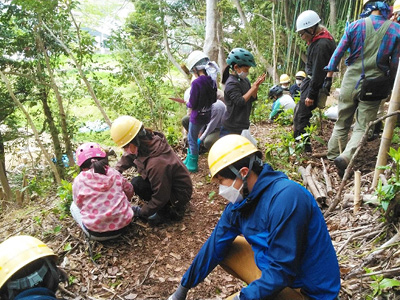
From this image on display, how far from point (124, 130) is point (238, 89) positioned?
6.38ft

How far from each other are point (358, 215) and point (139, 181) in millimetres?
2762

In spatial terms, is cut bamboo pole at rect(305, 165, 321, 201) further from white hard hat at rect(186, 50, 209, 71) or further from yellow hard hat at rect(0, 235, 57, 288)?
yellow hard hat at rect(0, 235, 57, 288)

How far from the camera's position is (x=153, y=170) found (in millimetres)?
3818

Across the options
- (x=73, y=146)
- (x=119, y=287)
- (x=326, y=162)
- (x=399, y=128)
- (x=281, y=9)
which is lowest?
(x=73, y=146)

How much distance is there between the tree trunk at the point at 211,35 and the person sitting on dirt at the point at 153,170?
13.9ft

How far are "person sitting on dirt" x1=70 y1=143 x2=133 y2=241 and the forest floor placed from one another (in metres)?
0.33

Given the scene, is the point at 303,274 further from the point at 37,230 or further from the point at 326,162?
the point at 37,230

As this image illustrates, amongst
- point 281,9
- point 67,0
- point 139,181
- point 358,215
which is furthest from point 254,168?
point 281,9

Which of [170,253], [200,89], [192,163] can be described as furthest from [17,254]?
[192,163]

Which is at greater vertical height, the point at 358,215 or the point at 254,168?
the point at 254,168

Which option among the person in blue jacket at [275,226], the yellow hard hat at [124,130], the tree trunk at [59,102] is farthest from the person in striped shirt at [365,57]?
the tree trunk at [59,102]

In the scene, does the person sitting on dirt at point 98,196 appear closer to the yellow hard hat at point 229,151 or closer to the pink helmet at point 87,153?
the pink helmet at point 87,153

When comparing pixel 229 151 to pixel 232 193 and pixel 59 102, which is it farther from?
pixel 59 102

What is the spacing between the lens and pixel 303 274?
6.71 feet
